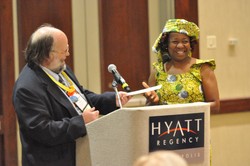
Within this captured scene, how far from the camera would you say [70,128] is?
243 cm

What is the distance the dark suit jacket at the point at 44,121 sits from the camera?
2436 mm

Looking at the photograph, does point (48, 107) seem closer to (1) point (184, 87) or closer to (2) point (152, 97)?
(2) point (152, 97)

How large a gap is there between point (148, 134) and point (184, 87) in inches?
36.0

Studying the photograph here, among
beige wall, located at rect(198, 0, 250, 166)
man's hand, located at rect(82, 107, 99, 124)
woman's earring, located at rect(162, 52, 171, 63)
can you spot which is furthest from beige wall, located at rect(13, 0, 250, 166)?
man's hand, located at rect(82, 107, 99, 124)

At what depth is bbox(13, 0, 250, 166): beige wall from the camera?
14.8 ft

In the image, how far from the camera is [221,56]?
15.9ft

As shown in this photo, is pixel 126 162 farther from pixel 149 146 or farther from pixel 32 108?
pixel 32 108

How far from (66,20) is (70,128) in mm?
2038

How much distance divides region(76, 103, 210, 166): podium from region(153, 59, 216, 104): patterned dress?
2.35 feet

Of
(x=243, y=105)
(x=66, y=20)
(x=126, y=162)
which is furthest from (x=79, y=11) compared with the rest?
(x=126, y=162)

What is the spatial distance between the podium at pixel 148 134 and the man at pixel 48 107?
0.14 meters

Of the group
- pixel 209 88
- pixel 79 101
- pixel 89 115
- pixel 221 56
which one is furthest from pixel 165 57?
pixel 221 56

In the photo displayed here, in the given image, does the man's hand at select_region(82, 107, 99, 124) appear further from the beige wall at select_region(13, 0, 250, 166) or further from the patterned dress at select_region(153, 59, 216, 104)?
the beige wall at select_region(13, 0, 250, 166)

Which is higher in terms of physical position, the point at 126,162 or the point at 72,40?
the point at 72,40
